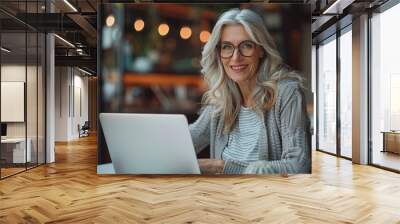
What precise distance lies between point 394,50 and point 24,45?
22.7 feet

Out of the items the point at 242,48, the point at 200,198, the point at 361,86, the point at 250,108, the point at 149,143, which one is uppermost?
the point at 242,48

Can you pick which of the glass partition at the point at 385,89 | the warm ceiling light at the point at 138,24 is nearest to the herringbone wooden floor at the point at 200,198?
the glass partition at the point at 385,89

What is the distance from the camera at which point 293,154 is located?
5.98 metres

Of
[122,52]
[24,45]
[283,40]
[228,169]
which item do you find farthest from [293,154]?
[24,45]

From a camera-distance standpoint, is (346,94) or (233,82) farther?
(346,94)

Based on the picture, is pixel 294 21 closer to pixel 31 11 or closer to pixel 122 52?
pixel 122 52

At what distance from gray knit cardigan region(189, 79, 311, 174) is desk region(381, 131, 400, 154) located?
2.33 meters

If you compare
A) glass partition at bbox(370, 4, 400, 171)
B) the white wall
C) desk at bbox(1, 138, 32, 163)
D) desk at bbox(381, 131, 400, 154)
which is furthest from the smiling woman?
the white wall

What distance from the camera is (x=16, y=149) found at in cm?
720

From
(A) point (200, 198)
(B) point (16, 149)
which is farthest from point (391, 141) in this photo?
(B) point (16, 149)

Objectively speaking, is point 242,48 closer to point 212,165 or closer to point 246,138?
point 246,138

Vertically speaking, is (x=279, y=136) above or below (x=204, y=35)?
below

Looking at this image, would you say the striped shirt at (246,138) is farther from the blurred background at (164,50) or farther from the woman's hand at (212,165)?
the blurred background at (164,50)

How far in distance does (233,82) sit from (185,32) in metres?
1.07
